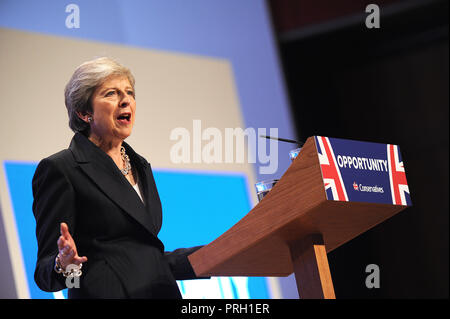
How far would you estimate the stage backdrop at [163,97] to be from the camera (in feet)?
8.79

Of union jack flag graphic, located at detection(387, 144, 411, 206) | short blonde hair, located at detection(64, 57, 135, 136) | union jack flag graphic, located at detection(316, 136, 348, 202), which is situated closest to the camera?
union jack flag graphic, located at detection(316, 136, 348, 202)

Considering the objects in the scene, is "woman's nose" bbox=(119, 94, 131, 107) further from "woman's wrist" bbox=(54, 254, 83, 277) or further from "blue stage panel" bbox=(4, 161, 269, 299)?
"blue stage panel" bbox=(4, 161, 269, 299)

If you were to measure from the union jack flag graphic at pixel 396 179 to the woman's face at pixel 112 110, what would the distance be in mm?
793

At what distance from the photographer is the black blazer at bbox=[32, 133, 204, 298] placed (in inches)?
70.5

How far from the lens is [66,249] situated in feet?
5.32

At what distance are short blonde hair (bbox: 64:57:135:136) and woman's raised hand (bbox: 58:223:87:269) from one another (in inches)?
19.2

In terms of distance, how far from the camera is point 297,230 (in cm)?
173

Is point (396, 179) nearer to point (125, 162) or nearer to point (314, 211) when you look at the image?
point (314, 211)

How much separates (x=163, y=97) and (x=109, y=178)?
63.6 inches

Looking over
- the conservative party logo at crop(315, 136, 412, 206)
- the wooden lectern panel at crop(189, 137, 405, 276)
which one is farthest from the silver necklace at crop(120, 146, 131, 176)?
the conservative party logo at crop(315, 136, 412, 206)

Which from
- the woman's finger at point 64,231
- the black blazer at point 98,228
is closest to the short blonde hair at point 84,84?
the black blazer at point 98,228

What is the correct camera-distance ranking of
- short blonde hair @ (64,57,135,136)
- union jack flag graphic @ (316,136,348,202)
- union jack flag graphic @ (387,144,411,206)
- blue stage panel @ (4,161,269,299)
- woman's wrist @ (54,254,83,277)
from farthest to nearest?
blue stage panel @ (4,161,269,299)
short blonde hair @ (64,57,135,136)
union jack flag graphic @ (387,144,411,206)
woman's wrist @ (54,254,83,277)
union jack flag graphic @ (316,136,348,202)
